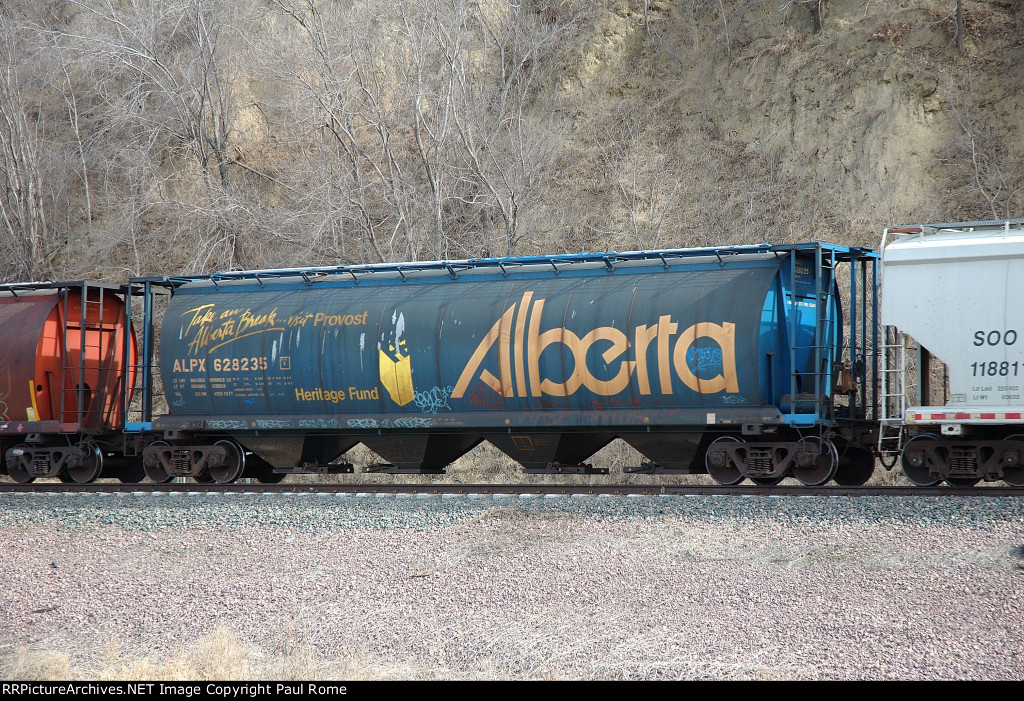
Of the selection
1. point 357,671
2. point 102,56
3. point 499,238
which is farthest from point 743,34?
point 357,671

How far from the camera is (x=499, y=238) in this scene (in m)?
24.7

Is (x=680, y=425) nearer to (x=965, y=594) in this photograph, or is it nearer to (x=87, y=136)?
(x=965, y=594)

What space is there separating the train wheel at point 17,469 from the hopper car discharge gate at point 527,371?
2.36 m

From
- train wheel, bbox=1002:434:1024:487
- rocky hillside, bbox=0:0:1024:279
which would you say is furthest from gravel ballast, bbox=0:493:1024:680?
rocky hillside, bbox=0:0:1024:279

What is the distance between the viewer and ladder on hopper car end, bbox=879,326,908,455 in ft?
40.2

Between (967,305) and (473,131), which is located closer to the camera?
(967,305)

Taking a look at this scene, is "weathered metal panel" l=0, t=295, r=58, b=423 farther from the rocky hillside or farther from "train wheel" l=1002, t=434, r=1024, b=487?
"train wheel" l=1002, t=434, r=1024, b=487

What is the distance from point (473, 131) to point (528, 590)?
1722 centimetres

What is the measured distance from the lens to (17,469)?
16812mm

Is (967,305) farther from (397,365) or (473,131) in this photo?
(473,131)

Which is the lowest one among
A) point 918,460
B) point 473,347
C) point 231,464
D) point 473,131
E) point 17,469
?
point 17,469

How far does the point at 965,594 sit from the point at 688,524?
3208mm

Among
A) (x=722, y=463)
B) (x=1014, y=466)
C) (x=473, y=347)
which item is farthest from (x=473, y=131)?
(x=1014, y=466)

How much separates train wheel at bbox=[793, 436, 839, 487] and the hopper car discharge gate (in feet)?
0.09
